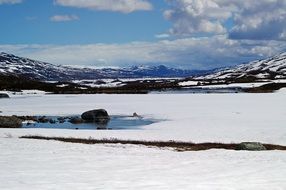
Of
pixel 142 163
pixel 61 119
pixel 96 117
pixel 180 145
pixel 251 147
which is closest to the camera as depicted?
pixel 142 163

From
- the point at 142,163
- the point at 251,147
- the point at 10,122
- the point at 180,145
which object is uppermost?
the point at 10,122

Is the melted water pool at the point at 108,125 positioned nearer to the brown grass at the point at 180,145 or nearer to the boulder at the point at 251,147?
the brown grass at the point at 180,145

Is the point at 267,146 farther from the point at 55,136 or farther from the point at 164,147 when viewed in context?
the point at 55,136

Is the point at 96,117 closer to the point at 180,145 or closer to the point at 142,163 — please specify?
the point at 180,145

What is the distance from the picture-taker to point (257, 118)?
45.2m

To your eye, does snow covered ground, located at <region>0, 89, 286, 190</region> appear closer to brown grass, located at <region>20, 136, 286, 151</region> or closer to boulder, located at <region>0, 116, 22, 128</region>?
brown grass, located at <region>20, 136, 286, 151</region>

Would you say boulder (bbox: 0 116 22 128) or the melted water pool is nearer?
the melted water pool

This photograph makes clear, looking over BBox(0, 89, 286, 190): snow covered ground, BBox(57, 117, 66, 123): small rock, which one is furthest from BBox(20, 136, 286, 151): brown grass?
BBox(57, 117, 66, 123): small rock

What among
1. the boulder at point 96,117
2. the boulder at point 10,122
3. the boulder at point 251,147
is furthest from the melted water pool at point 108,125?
the boulder at point 251,147

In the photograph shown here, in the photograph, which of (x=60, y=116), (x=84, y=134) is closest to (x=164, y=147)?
(x=84, y=134)

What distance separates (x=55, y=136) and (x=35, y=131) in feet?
12.3

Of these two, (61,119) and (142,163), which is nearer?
(142,163)

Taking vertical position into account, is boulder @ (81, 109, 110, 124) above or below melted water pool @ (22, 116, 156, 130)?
above

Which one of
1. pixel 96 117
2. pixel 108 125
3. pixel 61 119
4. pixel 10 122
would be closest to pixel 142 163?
pixel 108 125
